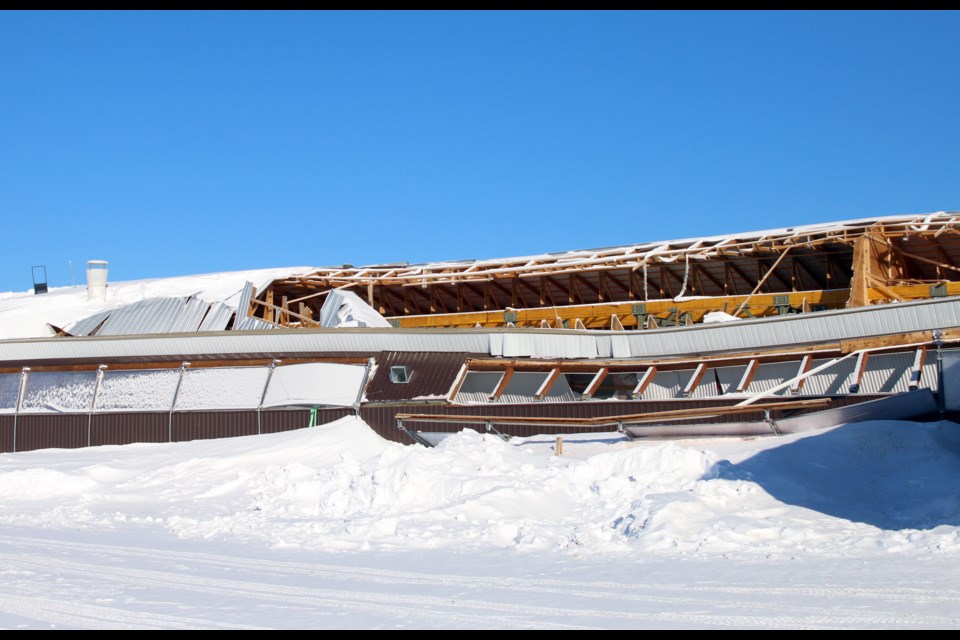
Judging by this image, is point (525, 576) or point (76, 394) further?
point (76, 394)

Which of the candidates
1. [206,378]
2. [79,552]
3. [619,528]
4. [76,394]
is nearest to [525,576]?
[619,528]

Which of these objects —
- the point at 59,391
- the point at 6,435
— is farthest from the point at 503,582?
the point at 6,435

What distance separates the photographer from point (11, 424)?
28.1 m

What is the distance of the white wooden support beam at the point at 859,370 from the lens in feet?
69.9

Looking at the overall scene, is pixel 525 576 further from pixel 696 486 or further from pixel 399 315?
pixel 399 315

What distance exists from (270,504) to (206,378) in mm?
9735

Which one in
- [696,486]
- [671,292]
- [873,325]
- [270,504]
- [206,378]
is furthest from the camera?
[671,292]

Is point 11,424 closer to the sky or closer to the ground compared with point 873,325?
closer to the ground

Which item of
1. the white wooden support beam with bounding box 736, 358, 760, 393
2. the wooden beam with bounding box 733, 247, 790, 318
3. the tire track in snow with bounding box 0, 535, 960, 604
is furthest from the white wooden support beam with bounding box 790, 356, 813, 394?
the tire track in snow with bounding box 0, 535, 960, 604

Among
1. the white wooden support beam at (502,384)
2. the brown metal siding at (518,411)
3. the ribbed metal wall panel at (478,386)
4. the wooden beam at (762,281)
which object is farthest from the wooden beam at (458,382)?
the wooden beam at (762,281)

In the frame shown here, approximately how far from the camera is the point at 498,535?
14.8 m

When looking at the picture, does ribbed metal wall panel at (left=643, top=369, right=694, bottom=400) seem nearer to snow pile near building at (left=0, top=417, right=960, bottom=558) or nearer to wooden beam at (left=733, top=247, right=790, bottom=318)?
snow pile near building at (left=0, top=417, right=960, bottom=558)

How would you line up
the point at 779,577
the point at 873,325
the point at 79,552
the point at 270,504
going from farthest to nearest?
1. the point at 873,325
2. the point at 270,504
3. the point at 79,552
4. the point at 779,577

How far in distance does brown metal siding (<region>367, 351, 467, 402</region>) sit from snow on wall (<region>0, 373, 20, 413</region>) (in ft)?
33.9
